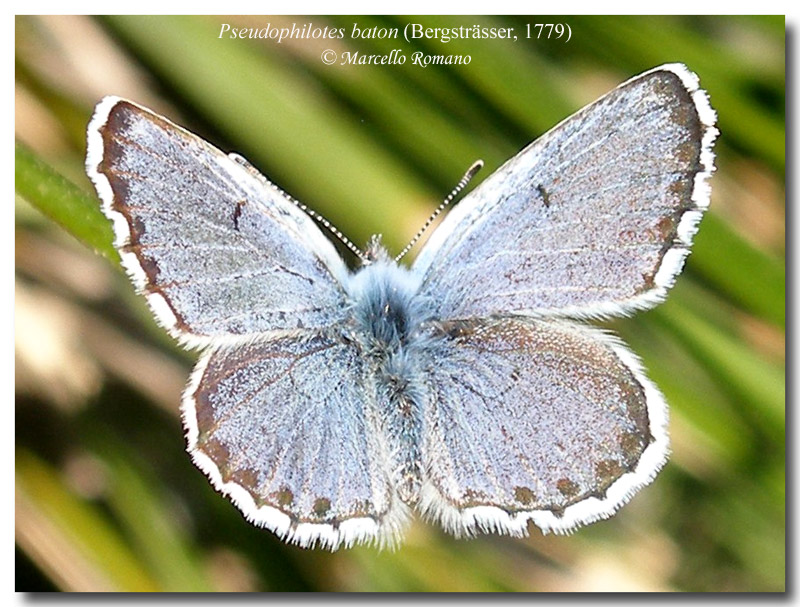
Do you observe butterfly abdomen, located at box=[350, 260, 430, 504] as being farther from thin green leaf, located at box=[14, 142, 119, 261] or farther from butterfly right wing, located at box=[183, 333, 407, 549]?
thin green leaf, located at box=[14, 142, 119, 261]

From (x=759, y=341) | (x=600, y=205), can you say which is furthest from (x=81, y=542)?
(x=759, y=341)

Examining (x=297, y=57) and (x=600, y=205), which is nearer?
(x=600, y=205)

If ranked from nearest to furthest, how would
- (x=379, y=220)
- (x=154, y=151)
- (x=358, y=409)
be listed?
(x=154, y=151) < (x=358, y=409) < (x=379, y=220)

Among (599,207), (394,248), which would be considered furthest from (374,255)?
(599,207)

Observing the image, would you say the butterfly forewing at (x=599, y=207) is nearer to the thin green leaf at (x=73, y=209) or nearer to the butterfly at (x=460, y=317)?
the butterfly at (x=460, y=317)

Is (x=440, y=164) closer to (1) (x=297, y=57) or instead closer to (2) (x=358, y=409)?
(1) (x=297, y=57)

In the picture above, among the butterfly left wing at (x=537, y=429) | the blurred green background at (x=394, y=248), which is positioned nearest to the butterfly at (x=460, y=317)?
the butterfly left wing at (x=537, y=429)

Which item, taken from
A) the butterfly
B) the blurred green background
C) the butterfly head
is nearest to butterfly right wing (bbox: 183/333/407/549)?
the butterfly
